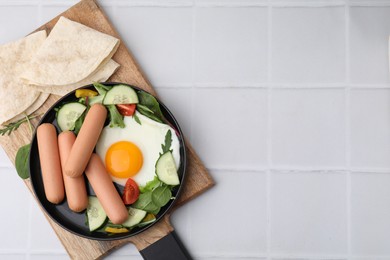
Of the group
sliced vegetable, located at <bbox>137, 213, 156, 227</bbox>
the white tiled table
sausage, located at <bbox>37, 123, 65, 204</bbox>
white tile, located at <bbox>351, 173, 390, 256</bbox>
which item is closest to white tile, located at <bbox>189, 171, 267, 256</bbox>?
the white tiled table

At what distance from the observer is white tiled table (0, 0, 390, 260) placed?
1379 mm

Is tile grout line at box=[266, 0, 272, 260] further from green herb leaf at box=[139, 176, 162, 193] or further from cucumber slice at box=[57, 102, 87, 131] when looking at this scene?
cucumber slice at box=[57, 102, 87, 131]

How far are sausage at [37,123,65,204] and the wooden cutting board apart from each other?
0.38 feet

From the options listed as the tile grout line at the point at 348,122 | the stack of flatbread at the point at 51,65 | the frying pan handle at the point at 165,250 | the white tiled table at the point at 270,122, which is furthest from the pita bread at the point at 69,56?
the tile grout line at the point at 348,122

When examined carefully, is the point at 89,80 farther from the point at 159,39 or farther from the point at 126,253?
the point at 126,253

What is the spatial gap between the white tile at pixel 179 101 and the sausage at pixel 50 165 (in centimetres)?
30

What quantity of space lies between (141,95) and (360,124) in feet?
1.84

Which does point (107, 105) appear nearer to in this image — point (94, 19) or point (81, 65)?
point (81, 65)

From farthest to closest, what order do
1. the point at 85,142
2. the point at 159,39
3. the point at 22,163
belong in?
the point at 159,39, the point at 22,163, the point at 85,142

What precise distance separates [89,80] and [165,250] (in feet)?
1.50

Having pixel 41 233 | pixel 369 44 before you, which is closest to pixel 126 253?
pixel 41 233

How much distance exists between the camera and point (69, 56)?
4.46ft

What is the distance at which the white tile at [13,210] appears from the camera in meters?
1.40

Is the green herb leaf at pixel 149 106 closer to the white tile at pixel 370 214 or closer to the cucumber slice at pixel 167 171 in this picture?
the cucumber slice at pixel 167 171
